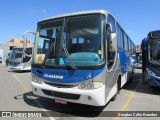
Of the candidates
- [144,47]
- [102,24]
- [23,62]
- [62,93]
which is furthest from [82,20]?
[23,62]

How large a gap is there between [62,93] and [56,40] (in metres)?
1.59

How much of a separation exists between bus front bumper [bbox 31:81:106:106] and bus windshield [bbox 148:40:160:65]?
16.1 ft

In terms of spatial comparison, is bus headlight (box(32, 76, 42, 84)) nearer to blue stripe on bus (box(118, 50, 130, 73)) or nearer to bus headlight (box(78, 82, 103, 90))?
bus headlight (box(78, 82, 103, 90))

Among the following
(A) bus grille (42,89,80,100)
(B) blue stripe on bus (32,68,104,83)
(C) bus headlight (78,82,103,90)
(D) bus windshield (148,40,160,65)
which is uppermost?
(D) bus windshield (148,40,160,65)

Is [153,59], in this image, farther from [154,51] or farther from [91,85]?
[91,85]

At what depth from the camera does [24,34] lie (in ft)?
24.9

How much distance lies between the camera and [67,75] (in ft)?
21.6

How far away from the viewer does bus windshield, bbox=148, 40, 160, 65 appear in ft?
34.2

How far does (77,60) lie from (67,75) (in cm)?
51

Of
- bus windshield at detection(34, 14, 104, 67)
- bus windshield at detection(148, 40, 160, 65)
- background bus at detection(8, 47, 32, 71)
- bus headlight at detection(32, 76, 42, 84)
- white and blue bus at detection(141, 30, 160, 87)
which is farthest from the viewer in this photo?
background bus at detection(8, 47, 32, 71)

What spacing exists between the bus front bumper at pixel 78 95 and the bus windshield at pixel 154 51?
4.92m

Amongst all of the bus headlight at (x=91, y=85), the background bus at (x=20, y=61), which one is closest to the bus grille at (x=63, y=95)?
the bus headlight at (x=91, y=85)

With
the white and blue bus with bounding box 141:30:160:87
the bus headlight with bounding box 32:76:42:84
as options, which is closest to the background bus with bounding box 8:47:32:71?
the white and blue bus with bounding box 141:30:160:87

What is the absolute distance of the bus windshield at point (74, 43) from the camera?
255 inches
